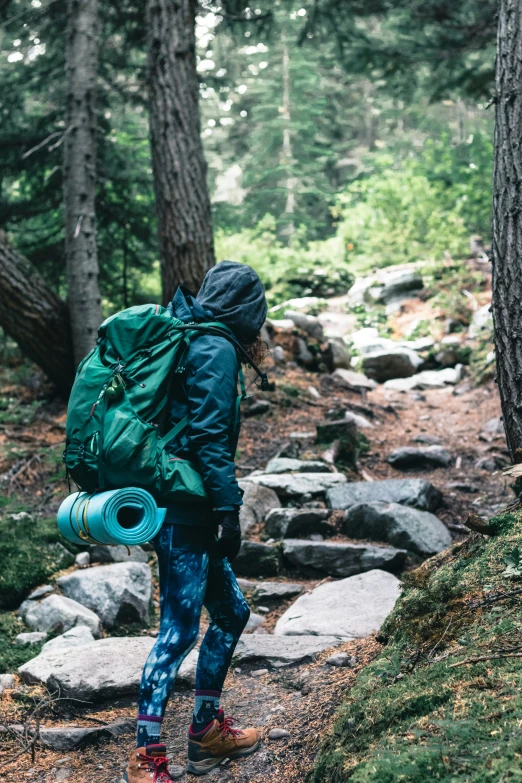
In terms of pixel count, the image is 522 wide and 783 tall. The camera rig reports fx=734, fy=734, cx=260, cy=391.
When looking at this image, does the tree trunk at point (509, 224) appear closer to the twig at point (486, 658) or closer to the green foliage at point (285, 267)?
the twig at point (486, 658)

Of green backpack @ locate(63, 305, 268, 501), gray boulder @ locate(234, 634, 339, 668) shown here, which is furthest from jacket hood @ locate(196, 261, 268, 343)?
gray boulder @ locate(234, 634, 339, 668)

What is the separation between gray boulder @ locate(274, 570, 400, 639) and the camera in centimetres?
426

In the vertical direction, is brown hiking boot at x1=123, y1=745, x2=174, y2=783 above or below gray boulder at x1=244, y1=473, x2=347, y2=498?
above

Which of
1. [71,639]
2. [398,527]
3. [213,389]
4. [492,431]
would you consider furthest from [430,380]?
[213,389]

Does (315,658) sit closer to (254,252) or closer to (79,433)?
(79,433)

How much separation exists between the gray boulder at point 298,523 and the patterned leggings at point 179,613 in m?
2.91

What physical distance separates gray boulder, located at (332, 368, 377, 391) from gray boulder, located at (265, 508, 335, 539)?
482 cm

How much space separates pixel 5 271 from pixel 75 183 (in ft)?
4.39

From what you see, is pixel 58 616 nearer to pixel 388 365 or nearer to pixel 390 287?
pixel 388 365

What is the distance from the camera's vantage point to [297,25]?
98.5 ft

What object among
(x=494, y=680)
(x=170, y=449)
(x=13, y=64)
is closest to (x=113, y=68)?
(x=13, y=64)

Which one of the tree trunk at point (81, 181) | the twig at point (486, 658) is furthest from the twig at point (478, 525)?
the tree trunk at point (81, 181)

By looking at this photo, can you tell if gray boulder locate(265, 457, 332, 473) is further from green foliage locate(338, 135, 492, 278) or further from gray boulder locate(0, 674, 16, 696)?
green foliage locate(338, 135, 492, 278)

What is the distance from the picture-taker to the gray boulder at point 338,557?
529 centimetres
